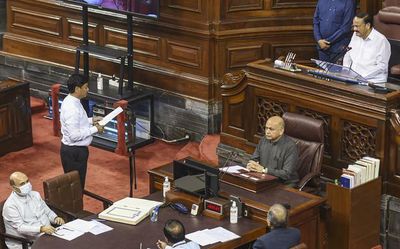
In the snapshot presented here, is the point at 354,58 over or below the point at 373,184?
over

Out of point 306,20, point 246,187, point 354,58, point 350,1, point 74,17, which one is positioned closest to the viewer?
point 246,187

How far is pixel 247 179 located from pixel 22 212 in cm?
194

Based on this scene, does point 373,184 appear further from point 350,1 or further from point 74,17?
point 74,17

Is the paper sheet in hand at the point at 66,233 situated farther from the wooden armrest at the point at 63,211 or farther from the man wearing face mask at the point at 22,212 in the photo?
the wooden armrest at the point at 63,211

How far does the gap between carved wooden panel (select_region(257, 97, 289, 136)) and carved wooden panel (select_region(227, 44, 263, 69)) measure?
1670mm

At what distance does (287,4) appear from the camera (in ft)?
38.4

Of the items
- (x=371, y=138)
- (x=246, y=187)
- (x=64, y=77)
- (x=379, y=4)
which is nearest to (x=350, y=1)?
(x=379, y=4)

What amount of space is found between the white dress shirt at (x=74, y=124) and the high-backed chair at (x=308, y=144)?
1900mm

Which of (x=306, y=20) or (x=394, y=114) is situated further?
(x=306, y=20)

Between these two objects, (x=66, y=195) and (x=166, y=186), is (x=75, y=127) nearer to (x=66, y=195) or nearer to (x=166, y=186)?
(x=66, y=195)

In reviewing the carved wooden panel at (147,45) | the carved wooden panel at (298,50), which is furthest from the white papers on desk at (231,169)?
the carved wooden panel at (147,45)

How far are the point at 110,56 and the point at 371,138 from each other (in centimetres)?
392

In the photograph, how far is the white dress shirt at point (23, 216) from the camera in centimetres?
844

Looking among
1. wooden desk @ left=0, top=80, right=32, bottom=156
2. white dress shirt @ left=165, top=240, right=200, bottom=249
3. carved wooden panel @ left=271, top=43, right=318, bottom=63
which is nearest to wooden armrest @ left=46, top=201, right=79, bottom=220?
white dress shirt @ left=165, top=240, right=200, bottom=249
